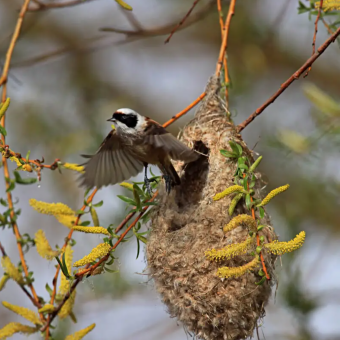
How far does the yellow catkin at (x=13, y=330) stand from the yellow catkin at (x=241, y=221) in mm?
1143

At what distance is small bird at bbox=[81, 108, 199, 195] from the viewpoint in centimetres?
295

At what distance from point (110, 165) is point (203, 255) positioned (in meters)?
0.94

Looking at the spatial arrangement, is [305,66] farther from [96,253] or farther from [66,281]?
[66,281]

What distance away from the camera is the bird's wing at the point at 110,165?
310 cm

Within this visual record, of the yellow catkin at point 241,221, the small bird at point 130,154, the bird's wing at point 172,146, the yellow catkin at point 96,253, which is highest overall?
the small bird at point 130,154

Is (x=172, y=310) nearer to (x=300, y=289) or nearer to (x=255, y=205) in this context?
(x=255, y=205)

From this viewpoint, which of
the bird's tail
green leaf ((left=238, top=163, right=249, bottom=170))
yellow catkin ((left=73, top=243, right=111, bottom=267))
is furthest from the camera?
the bird's tail

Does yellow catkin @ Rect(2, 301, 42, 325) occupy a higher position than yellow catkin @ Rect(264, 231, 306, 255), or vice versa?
yellow catkin @ Rect(2, 301, 42, 325)

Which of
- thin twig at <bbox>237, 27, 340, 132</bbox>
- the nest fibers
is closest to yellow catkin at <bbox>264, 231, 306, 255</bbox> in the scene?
the nest fibers

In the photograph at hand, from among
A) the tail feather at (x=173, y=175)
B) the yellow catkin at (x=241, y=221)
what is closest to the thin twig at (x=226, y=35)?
the tail feather at (x=173, y=175)

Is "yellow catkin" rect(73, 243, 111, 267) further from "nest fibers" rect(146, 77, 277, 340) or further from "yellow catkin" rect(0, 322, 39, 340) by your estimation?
"yellow catkin" rect(0, 322, 39, 340)

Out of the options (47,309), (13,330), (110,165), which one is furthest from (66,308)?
(110,165)

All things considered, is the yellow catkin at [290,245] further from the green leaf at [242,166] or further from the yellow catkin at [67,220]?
the yellow catkin at [67,220]

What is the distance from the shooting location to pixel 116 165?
3.28 meters
